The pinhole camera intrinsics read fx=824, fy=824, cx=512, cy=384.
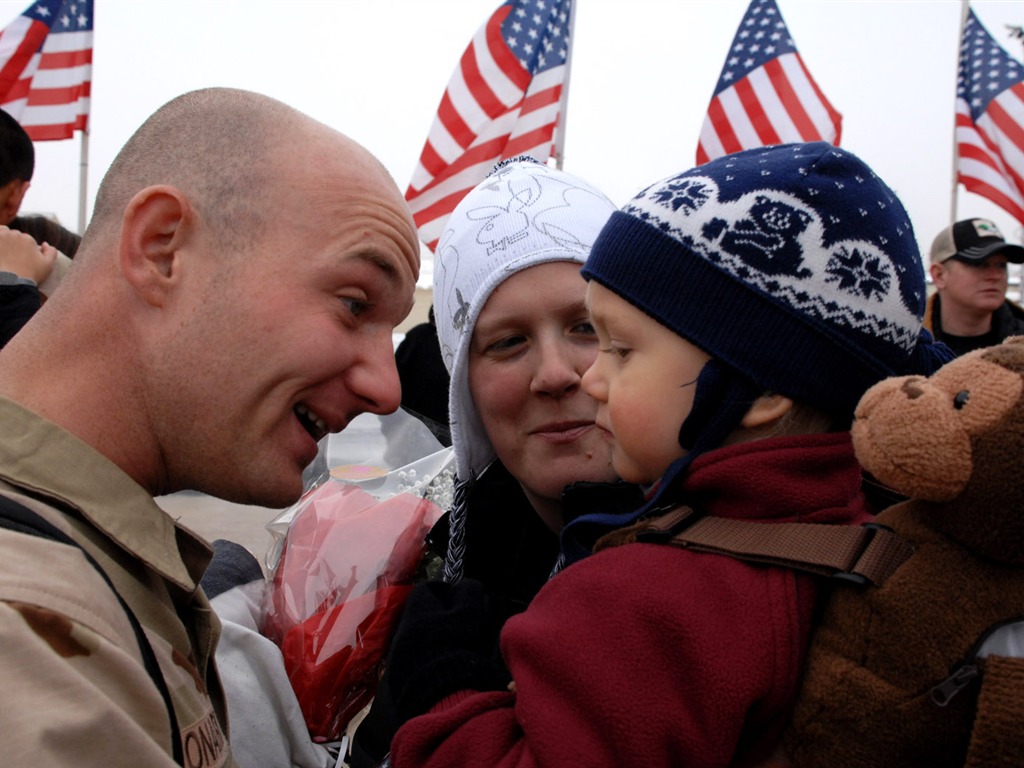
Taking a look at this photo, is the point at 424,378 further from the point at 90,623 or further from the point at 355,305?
the point at 90,623

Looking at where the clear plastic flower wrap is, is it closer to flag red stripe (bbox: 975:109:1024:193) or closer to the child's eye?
the child's eye

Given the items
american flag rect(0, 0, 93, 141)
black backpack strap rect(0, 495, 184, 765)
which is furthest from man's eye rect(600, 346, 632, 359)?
american flag rect(0, 0, 93, 141)

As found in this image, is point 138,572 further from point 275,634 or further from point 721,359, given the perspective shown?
point 721,359

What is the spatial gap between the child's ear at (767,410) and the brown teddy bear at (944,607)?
0.28 m

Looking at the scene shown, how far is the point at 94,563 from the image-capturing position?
1082mm

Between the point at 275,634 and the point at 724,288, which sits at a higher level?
the point at 724,288

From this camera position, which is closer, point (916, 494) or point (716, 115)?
point (916, 494)

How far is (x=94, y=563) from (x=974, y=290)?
566cm

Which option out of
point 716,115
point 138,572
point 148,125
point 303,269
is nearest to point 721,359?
point 303,269

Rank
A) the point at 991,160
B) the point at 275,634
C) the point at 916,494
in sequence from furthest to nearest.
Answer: the point at 991,160 < the point at 275,634 < the point at 916,494

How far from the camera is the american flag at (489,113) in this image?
7188 mm

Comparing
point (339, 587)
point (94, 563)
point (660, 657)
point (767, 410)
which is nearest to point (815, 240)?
point (767, 410)

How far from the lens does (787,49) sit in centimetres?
709

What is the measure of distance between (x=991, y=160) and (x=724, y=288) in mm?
7718
